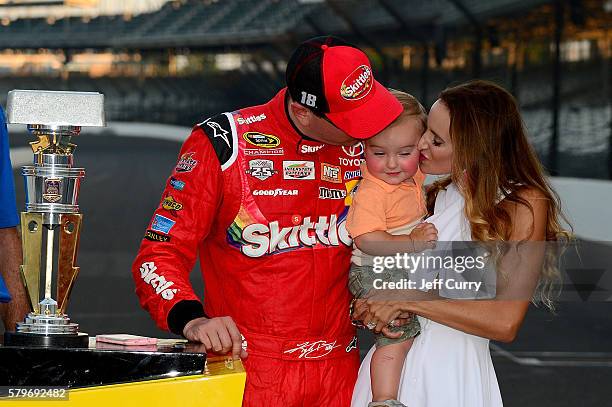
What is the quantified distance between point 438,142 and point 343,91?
0.27 m

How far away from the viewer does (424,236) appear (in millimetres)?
2842

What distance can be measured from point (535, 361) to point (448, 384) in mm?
5450

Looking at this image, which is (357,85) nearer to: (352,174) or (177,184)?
(352,174)

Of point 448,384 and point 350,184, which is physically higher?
point 350,184

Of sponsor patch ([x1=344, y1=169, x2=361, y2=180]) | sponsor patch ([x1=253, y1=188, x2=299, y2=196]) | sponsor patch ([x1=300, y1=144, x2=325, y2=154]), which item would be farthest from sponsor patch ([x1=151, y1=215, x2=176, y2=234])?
sponsor patch ([x1=344, y1=169, x2=361, y2=180])

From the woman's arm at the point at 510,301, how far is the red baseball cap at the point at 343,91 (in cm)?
40

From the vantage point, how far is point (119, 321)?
8.98 metres

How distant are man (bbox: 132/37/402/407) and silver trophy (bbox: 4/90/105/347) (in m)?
0.37

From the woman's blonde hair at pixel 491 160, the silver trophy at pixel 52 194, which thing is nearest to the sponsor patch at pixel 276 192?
the woman's blonde hair at pixel 491 160

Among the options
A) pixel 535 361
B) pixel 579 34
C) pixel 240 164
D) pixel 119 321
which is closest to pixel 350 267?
pixel 240 164

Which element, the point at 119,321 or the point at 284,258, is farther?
the point at 119,321

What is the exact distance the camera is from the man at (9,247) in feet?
10.7

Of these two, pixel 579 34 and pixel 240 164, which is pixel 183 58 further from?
pixel 240 164

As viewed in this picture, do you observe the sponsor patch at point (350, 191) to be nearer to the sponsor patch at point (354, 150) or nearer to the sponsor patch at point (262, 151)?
the sponsor patch at point (354, 150)
